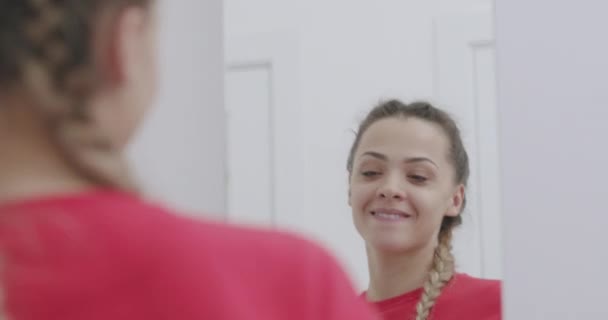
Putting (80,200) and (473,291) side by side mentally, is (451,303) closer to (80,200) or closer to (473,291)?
(473,291)

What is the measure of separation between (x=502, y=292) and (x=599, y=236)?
0.45 ft

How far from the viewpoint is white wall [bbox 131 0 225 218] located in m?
1.07

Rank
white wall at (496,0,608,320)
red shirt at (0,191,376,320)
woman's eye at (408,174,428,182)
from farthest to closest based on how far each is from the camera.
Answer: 1. white wall at (496,0,608,320)
2. woman's eye at (408,174,428,182)
3. red shirt at (0,191,376,320)

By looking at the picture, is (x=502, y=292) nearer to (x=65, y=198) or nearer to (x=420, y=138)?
(x=420, y=138)

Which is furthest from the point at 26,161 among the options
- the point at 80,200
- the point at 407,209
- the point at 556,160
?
the point at 556,160

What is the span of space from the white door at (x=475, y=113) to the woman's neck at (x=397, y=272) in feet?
0.18

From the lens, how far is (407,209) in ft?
3.34

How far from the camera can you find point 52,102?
1.21 feet

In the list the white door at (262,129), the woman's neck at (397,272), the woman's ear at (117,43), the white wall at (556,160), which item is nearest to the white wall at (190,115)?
the white door at (262,129)

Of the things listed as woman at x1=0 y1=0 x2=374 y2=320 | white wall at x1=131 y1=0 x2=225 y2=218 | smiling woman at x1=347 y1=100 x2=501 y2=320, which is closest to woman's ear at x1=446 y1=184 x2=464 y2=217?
smiling woman at x1=347 y1=100 x2=501 y2=320

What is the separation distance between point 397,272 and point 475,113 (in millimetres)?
226

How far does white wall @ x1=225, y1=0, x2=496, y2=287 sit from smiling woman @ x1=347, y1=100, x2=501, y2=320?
20 millimetres

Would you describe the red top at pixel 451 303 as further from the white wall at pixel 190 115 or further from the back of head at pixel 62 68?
the back of head at pixel 62 68

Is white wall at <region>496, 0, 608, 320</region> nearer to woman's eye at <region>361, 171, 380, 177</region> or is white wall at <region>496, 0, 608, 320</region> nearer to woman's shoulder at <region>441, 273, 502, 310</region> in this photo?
woman's shoulder at <region>441, 273, 502, 310</region>
